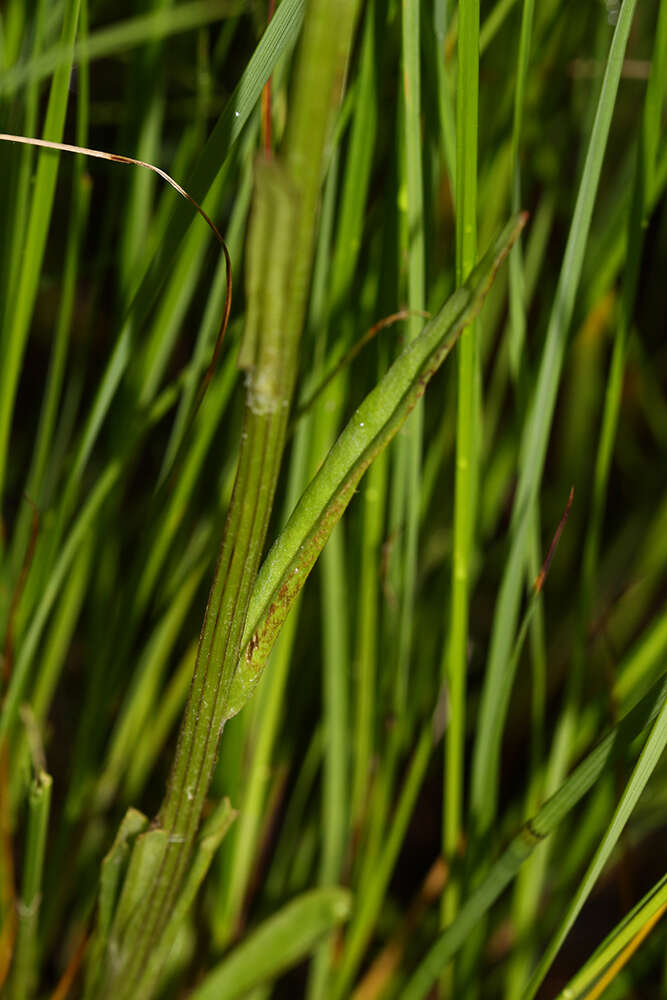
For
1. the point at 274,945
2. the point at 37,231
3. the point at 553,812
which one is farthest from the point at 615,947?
the point at 37,231

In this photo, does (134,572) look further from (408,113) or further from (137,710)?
(408,113)

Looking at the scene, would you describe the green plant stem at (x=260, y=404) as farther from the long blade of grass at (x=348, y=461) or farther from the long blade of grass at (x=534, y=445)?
the long blade of grass at (x=534, y=445)

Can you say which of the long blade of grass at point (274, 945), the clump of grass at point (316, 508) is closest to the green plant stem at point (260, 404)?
the clump of grass at point (316, 508)

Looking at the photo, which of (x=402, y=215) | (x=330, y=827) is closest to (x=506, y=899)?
(x=330, y=827)

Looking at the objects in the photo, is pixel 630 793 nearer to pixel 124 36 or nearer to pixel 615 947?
pixel 615 947

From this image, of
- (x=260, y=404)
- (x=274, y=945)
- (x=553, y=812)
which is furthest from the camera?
(x=274, y=945)

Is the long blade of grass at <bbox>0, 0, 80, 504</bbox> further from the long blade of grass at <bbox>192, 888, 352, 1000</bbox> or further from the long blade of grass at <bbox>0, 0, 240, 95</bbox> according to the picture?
the long blade of grass at <bbox>192, 888, 352, 1000</bbox>

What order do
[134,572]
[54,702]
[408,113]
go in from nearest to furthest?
[408,113]
[134,572]
[54,702]

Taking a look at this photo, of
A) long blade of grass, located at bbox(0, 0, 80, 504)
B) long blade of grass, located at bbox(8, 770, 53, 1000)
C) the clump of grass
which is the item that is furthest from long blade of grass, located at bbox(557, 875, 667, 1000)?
long blade of grass, located at bbox(0, 0, 80, 504)
